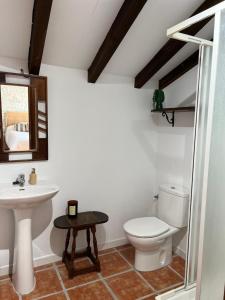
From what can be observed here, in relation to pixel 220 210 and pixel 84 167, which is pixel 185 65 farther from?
pixel 220 210

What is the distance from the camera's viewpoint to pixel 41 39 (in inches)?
68.4

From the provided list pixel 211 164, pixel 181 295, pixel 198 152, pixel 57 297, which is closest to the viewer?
pixel 211 164

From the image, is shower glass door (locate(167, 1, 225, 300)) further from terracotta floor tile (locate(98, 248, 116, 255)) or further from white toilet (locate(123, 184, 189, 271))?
terracotta floor tile (locate(98, 248, 116, 255))

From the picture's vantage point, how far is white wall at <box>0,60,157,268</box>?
233 cm

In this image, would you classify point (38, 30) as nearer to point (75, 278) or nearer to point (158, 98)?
point (158, 98)

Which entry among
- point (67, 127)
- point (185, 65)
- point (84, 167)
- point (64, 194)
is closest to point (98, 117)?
point (67, 127)

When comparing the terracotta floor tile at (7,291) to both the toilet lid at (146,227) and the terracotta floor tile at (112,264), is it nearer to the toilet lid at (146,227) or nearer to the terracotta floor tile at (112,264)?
the terracotta floor tile at (112,264)

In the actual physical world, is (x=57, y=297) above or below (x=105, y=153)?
below

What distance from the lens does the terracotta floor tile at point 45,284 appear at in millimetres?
2006

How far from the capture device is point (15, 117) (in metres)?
2.15

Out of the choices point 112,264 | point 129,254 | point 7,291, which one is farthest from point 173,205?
point 7,291

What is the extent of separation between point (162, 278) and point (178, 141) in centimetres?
140

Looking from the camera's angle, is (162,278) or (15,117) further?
(162,278)

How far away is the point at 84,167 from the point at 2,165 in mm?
802
